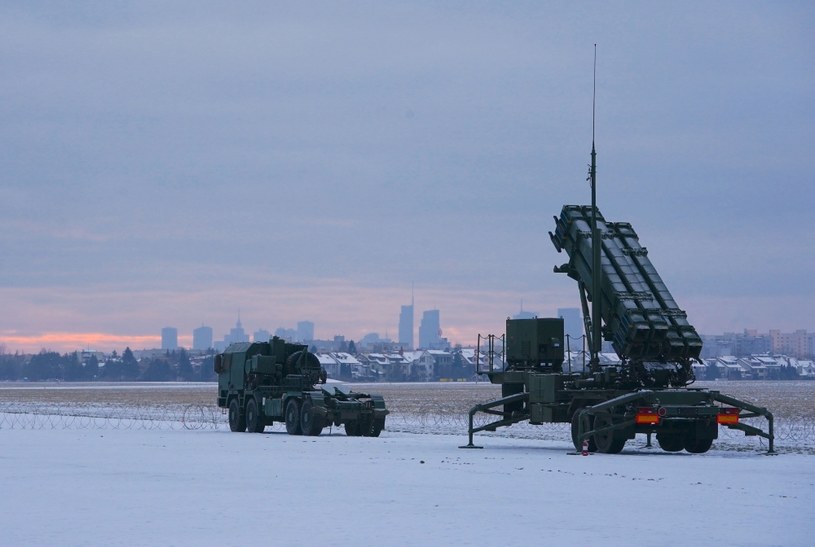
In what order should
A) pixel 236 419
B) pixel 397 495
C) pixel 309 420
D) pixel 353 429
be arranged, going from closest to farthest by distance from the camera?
1. pixel 397 495
2. pixel 309 420
3. pixel 353 429
4. pixel 236 419

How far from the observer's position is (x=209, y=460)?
95.0 feet

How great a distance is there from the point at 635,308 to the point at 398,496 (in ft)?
37.9

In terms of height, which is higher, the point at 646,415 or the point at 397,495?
the point at 646,415

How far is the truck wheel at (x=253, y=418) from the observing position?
44.2 m

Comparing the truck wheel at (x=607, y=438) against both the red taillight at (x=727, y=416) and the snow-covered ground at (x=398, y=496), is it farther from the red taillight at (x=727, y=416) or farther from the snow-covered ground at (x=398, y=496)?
the red taillight at (x=727, y=416)

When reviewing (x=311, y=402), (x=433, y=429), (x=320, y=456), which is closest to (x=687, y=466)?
(x=320, y=456)

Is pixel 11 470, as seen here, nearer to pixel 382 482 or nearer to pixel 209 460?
pixel 209 460

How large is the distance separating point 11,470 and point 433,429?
21699 mm

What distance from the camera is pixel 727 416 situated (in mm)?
30250

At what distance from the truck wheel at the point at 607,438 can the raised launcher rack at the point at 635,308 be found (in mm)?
1106

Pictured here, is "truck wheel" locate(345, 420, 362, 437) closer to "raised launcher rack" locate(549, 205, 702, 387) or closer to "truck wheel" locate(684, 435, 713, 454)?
"raised launcher rack" locate(549, 205, 702, 387)

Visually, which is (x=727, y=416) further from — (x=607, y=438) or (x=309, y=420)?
(x=309, y=420)

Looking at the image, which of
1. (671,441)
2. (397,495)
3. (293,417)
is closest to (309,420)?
(293,417)

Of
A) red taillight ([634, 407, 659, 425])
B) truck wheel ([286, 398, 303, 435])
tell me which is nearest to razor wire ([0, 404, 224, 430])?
truck wheel ([286, 398, 303, 435])
